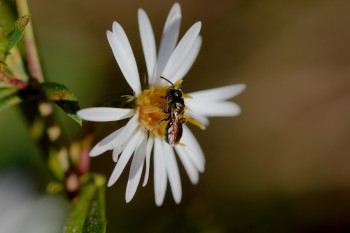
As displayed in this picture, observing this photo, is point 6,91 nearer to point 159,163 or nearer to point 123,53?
point 123,53

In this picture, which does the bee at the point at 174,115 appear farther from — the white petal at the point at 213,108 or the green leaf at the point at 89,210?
the green leaf at the point at 89,210

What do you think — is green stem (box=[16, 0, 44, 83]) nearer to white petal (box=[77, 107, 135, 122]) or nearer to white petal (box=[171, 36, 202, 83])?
white petal (box=[77, 107, 135, 122])

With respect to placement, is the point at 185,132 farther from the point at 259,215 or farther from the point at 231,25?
the point at 231,25

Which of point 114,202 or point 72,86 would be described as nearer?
point 114,202

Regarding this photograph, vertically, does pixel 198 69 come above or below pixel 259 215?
above

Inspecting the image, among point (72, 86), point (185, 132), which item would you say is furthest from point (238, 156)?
point (185, 132)

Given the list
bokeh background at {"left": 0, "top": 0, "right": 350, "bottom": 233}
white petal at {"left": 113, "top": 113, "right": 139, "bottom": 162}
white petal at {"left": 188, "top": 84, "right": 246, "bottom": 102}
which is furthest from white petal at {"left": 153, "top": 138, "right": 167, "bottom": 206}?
bokeh background at {"left": 0, "top": 0, "right": 350, "bottom": 233}
